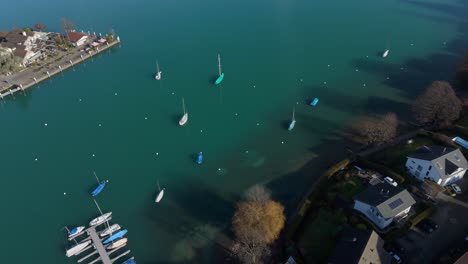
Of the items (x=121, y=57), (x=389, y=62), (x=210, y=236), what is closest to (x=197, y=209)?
(x=210, y=236)

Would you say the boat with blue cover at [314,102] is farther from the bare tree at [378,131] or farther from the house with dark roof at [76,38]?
the house with dark roof at [76,38]

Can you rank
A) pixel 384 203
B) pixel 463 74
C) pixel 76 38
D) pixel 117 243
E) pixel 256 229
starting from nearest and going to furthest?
1. pixel 256 229
2. pixel 384 203
3. pixel 117 243
4. pixel 463 74
5. pixel 76 38

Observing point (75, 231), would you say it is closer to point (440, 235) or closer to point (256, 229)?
point (256, 229)

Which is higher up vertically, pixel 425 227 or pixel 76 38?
pixel 76 38

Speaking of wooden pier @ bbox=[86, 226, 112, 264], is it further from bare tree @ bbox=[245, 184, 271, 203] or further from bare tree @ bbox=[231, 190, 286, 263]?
bare tree @ bbox=[245, 184, 271, 203]

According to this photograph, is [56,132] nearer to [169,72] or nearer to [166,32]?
[169,72]

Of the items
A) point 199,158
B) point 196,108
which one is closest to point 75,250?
point 199,158

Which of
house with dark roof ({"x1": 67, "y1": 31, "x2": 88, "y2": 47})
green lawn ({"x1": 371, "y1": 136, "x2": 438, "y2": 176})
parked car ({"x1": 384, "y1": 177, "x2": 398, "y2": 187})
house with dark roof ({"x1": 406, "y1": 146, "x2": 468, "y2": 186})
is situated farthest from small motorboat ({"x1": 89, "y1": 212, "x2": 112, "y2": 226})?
house with dark roof ({"x1": 67, "y1": 31, "x2": 88, "y2": 47})
